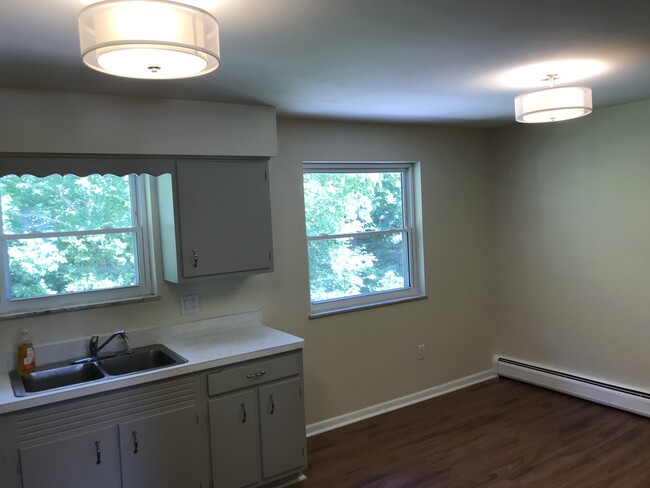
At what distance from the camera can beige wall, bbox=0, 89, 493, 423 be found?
3287 mm

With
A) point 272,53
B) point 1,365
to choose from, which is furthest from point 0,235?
point 272,53

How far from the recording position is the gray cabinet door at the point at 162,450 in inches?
104

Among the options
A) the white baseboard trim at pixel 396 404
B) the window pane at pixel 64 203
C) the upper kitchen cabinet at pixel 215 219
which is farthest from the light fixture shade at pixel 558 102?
the white baseboard trim at pixel 396 404

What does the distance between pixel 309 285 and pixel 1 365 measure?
1926 millimetres

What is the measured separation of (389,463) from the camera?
134 inches

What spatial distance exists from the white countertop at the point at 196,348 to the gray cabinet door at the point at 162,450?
8.8 inches

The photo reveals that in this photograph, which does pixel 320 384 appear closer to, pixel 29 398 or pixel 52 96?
pixel 29 398

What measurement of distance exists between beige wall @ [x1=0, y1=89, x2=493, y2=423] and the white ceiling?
0.45m

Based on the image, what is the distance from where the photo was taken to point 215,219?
3164mm

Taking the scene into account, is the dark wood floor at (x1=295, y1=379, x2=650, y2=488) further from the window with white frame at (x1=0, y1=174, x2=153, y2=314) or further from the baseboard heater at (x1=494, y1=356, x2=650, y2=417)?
the window with white frame at (x1=0, y1=174, x2=153, y2=314)

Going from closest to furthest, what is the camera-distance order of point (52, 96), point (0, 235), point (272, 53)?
point (272, 53) < point (52, 96) < point (0, 235)

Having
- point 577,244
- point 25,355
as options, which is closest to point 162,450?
point 25,355

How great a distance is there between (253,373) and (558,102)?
6.86 feet

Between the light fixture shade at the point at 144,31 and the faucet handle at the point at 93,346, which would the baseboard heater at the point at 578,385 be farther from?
the light fixture shade at the point at 144,31
